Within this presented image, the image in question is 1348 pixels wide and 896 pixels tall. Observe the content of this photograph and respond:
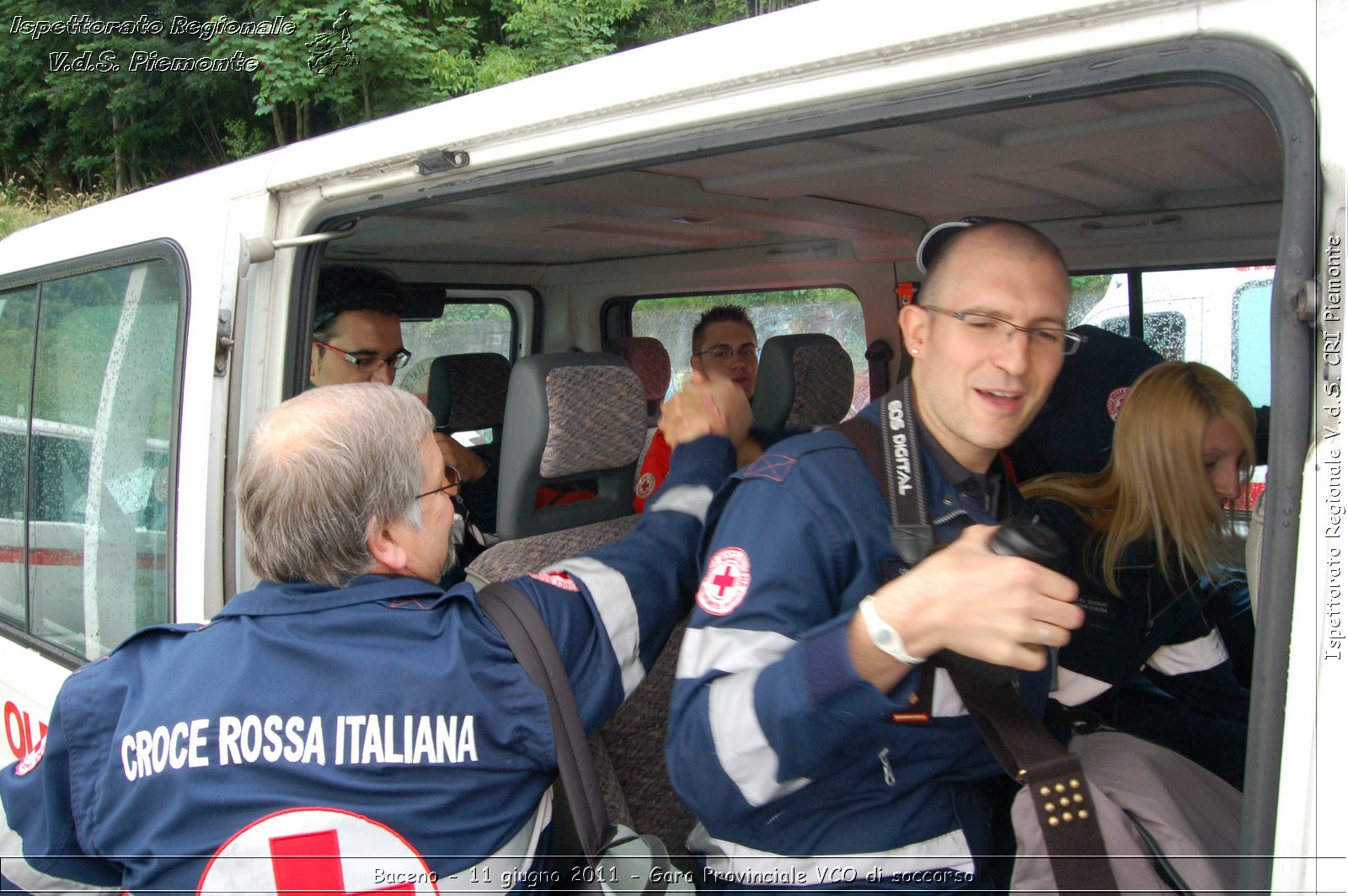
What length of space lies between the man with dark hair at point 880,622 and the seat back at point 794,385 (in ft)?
3.84

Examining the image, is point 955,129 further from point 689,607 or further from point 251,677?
point 251,677

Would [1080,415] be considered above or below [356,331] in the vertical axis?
below

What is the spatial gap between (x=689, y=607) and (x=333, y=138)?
1.18m

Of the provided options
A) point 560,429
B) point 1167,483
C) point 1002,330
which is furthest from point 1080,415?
point 560,429

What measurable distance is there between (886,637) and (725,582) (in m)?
0.34

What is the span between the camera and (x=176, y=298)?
1.90m

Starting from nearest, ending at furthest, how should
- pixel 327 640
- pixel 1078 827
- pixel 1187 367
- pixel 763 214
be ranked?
pixel 1078 827 < pixel 327 640 < pixel 1187 367 < pixel 763 214

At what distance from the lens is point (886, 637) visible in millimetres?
1052

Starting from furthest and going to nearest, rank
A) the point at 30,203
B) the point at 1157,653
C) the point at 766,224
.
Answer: the point at 30,203 → the point at 766,224 → the point at 1157,653

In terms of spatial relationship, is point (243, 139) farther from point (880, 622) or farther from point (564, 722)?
point (880, 622)

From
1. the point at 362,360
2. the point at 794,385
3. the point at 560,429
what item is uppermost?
the point at 362,360

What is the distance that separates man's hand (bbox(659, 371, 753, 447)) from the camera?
76.7 inches

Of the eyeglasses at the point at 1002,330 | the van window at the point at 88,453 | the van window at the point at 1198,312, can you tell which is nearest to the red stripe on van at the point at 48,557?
the van window at the point at 88,453

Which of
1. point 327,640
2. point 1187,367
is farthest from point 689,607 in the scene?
point 1187,367
